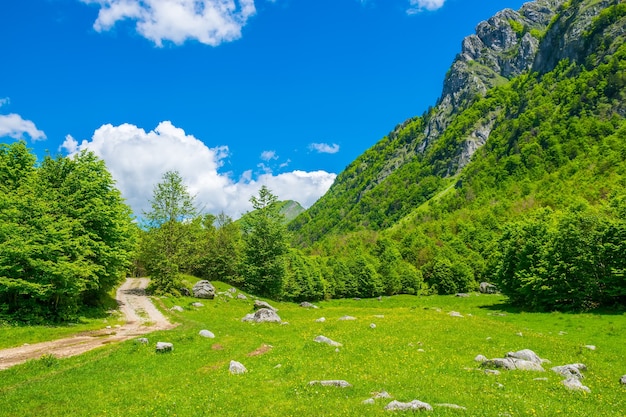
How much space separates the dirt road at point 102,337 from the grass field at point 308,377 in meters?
2.41

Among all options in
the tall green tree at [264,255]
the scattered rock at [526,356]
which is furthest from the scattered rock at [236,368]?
the tall green tree at [264,255]

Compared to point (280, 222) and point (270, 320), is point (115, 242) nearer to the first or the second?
point (270, 320)

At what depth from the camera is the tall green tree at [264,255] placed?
7562 centimetres

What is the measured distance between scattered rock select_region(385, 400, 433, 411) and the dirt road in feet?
77.4

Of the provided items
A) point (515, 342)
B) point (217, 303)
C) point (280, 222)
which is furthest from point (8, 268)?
point (280, 222)

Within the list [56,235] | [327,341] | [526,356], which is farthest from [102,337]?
[526,356]

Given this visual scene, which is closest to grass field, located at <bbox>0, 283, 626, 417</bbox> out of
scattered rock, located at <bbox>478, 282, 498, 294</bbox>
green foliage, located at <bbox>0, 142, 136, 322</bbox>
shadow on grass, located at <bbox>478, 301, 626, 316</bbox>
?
green foliage, located at <bbox>0, 142, 136, 322</bbox>

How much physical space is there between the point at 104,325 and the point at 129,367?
63.7 ft

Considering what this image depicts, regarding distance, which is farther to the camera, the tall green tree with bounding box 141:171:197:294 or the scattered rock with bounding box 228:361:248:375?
the tall green tree with bounding box 141:171:197:294

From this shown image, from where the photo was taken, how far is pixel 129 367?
2398cm

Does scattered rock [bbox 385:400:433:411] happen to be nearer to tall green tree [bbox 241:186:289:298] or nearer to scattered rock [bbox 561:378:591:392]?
scattered rock [bbox 561:378:591:392]

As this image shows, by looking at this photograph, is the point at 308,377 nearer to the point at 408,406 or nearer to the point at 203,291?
the point at 408,406

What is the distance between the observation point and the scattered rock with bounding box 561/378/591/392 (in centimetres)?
1842

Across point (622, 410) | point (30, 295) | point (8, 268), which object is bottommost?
point (622, 410)
